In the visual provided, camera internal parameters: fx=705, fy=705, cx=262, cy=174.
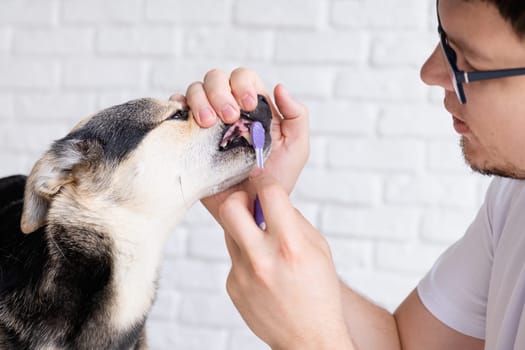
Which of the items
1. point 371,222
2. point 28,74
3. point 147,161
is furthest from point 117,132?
point 28,74

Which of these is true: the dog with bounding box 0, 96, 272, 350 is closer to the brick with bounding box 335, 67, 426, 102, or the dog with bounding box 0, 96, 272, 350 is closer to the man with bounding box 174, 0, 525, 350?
the man with bounding box 174, 0, 525, 350

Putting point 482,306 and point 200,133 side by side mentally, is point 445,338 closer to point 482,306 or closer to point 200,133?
point 482,306

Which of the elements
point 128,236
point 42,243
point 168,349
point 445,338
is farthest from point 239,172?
point 168,349

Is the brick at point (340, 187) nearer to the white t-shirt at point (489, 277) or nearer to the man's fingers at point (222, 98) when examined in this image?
the white t-shirt at point (489, 277)

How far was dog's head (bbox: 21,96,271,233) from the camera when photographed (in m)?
1.13

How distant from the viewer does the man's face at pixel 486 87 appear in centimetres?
82

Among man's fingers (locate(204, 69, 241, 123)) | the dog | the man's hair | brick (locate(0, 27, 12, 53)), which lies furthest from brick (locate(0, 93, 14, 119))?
the man's hair

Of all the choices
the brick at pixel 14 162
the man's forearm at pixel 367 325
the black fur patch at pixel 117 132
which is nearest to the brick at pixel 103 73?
the brick at pixel 14 162

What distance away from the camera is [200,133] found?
3.76 feet

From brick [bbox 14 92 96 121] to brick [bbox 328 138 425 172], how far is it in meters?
0.72

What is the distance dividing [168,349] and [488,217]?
1.23 meters

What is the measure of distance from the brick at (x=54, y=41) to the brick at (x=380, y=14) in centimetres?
72

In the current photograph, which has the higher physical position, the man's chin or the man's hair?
the man's hair

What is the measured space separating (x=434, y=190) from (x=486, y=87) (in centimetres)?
107
